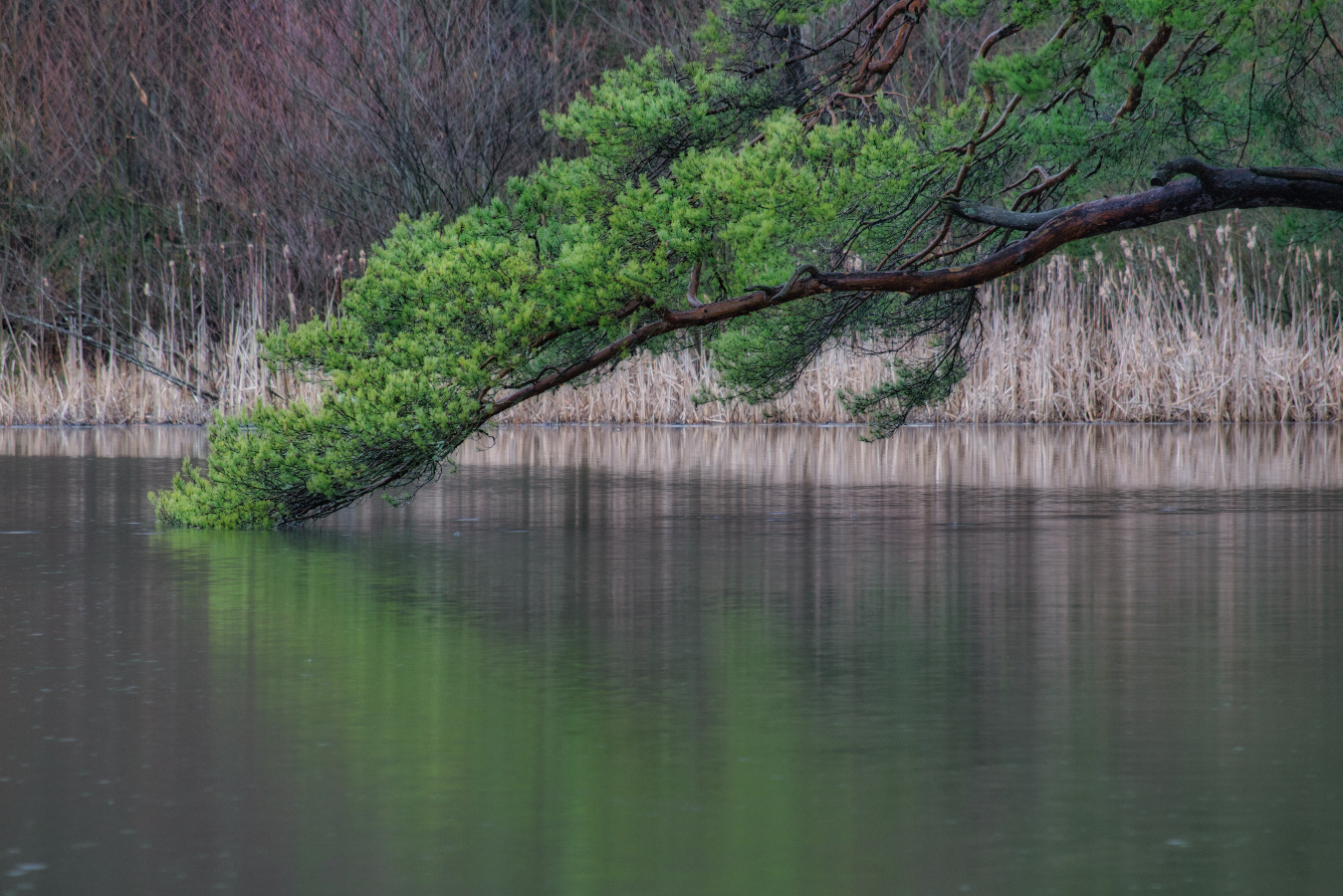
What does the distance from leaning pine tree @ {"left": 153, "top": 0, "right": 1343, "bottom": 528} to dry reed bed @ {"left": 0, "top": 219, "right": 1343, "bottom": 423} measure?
5.97 m

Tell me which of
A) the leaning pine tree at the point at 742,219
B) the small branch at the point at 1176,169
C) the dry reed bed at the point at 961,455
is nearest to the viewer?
the leaning pine tree at the point at 742,219

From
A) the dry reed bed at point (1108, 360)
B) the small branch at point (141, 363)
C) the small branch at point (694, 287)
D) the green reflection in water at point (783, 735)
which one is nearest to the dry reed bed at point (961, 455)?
the dry reed bed at point (1108, 360)

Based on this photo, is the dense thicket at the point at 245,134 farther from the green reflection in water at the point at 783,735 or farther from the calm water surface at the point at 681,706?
the green reflection in water at the point at 783,735

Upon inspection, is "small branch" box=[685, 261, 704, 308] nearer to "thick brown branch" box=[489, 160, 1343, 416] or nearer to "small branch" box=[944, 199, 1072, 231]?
"thick brown branch" box=[489, 160, 1343, 416]

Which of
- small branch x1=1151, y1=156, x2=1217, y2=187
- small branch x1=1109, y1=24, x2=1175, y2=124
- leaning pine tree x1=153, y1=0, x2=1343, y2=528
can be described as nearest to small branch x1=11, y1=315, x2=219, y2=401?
leaning pine tree x1=153, y1=0, x2=1343, y2=528

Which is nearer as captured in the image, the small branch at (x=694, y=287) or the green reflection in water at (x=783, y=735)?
the green reflection in water at (x=783, y=735)

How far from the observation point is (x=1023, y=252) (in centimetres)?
757

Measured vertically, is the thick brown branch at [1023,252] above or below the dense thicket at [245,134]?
below

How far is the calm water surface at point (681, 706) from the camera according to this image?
2574 mm

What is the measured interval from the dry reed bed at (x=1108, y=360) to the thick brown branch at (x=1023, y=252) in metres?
6.65

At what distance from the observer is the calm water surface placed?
2.57 meters

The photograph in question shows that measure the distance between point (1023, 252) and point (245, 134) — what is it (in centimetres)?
1351

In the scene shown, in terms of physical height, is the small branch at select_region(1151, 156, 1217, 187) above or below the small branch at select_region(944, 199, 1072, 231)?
above

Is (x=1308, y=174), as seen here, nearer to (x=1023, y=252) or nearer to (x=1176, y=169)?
(x=1176, y=169)
